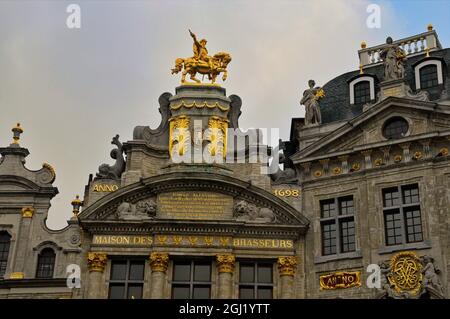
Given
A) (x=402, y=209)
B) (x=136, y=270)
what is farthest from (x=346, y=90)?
(x=136, y=270)

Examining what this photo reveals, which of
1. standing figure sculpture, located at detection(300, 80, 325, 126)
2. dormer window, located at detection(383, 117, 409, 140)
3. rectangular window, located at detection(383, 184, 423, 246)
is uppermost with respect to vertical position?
standing figure sculpture, located at detection(300, 80, 325, 126)

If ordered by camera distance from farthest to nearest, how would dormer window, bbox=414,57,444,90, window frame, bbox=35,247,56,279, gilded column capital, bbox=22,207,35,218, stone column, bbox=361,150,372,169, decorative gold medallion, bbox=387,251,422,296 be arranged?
dormer window, bbox=414,57,444,90 → gilded column capital, bbox=22,207,35,218 → stone column, bbox=361,150,372,169 → window frame, bbox=35,247,56,279 → decorative gold medallion, bbox=387,251,422,296

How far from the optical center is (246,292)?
31953 millimetres

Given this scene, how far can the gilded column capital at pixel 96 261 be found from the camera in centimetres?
3194

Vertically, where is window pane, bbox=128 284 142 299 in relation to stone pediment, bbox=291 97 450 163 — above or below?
below

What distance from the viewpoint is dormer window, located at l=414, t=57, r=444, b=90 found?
34.9 metres

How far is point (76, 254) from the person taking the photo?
32.5 meters

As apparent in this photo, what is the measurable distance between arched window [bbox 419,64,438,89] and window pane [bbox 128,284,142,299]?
13.9 meters

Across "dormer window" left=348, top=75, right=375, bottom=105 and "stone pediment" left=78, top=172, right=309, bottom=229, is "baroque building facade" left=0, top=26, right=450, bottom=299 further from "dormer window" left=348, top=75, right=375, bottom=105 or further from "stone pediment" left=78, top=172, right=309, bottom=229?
"dormer window" left=348, top=75, right=375, bottom=105

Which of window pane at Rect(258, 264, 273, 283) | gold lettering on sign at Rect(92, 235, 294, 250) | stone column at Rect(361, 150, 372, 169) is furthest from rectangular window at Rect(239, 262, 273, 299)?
stone column at Rect(361, 150, 372, 169)

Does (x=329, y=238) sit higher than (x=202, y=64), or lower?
lower

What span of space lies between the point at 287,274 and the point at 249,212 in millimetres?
2816

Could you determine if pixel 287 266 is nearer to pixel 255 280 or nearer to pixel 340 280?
pixel 255 280
